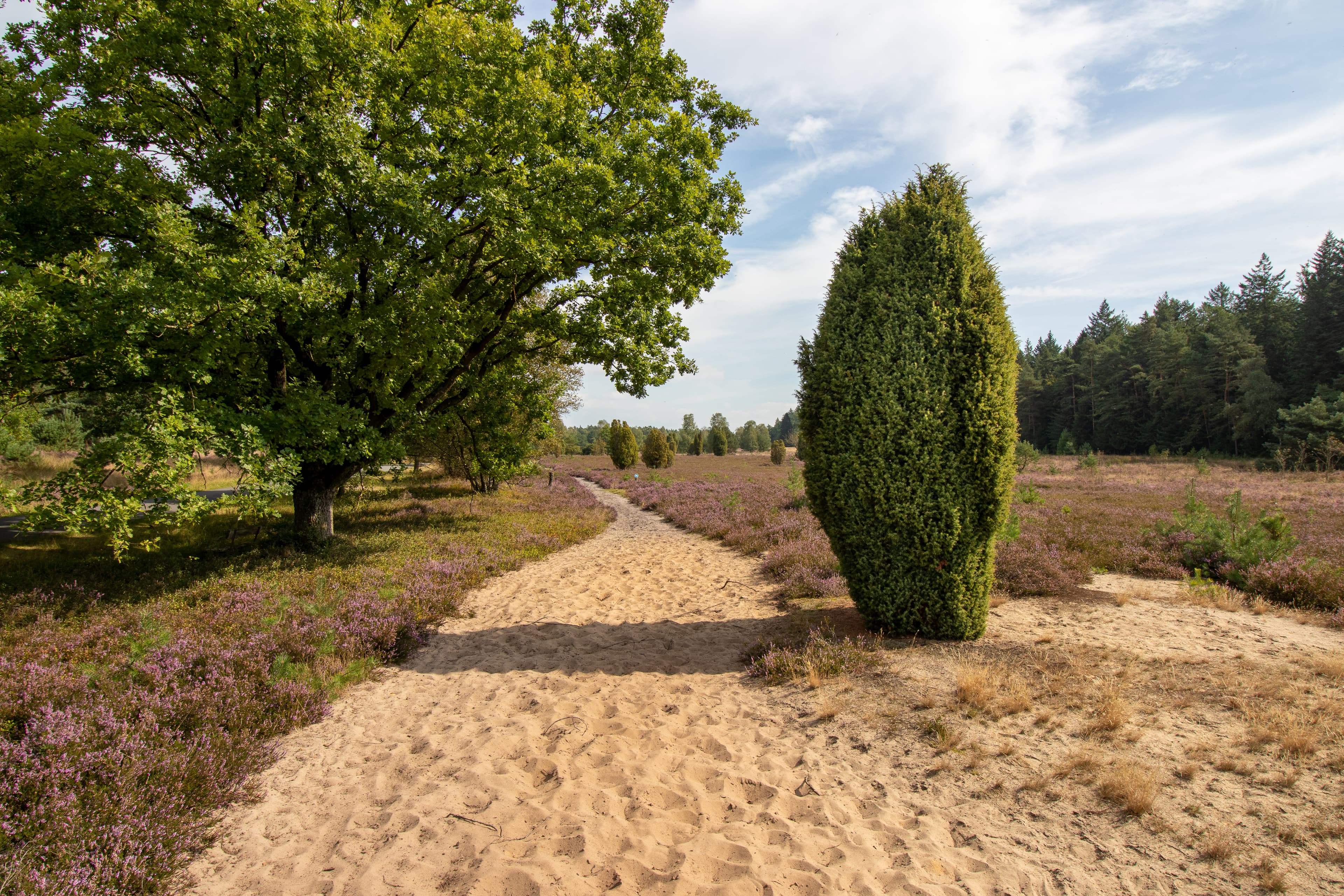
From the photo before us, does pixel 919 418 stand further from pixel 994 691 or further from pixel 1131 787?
pixel 1131 787

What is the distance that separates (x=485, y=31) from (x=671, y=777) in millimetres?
12798

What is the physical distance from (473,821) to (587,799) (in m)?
0.80

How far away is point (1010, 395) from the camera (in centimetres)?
630

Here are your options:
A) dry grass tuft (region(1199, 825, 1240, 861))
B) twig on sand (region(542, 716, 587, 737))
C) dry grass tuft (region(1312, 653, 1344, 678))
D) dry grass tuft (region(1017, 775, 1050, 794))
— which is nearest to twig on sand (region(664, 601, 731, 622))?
twig on sand (region(542, 716, 587, 737))

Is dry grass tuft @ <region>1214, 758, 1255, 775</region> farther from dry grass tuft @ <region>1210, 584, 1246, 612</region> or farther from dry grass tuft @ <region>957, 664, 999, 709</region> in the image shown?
dry grass tuft @ <region>1210, 584, 1246, 612</region>

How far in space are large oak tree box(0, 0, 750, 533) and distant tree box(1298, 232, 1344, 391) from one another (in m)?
58.5

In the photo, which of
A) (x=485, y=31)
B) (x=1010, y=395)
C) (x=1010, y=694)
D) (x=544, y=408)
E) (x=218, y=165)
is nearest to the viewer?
(x=1010, y=694)

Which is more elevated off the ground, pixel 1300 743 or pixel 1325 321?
pixel 1325 321

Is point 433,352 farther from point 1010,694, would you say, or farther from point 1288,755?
point 1288,755

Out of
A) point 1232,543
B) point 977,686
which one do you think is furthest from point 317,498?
point 1232,543

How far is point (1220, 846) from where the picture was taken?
3162mm

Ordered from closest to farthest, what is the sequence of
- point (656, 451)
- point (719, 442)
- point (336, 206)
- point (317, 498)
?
1. point (336, 206)
2. point (317, 498)
3. point (656, 451)
4. point (719, 442)

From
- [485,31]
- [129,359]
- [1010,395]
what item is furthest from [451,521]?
[1010,395]

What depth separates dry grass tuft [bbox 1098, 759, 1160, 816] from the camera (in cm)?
353
